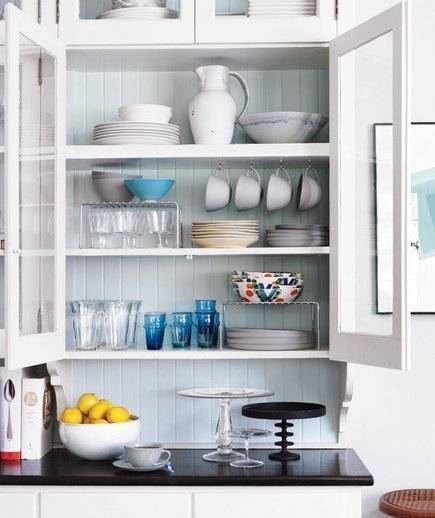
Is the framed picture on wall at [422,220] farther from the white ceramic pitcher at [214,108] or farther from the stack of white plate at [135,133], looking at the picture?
the stack of white plate at [135,133]

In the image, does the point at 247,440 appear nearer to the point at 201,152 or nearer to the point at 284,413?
the point at 284,413

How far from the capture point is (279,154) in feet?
9.92

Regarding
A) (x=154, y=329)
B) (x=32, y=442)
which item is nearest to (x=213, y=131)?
(x=154, y=329)

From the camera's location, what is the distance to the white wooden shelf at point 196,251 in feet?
9.84

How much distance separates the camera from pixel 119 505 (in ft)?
9.05

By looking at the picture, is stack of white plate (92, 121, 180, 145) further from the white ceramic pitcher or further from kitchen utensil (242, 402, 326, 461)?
kitchen utensil (242, 402, 326, 461)

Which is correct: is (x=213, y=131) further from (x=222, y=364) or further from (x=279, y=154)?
(x=222, y=364)

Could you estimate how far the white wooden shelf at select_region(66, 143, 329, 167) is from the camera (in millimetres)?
3018

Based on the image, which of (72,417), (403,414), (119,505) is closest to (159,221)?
(72,417)

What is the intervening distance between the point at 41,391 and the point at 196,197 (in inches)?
32.2

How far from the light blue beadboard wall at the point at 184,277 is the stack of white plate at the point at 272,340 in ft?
0.66

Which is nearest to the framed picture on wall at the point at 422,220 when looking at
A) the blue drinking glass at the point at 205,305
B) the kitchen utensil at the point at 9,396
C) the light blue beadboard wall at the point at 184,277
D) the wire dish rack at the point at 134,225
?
the light blue beadboard wall at the point at 184,277

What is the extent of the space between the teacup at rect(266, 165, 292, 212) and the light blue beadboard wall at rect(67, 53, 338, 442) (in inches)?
5.5

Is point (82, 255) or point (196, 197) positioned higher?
point (196, 197)
